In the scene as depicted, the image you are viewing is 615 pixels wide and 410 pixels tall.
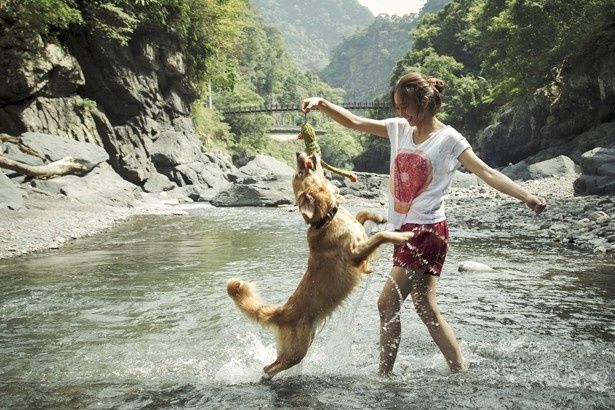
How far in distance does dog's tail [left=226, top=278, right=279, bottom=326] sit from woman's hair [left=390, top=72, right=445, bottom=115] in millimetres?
1725

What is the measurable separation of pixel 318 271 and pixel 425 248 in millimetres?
759

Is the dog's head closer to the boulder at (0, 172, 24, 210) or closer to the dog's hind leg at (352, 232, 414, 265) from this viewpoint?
the dog's hind leg at (352, 232, 414, 265)

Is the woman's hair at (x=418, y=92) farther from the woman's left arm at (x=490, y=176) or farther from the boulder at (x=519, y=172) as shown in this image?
the boulder at (x=519, y=172)

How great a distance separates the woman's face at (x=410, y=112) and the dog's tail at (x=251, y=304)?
1.63 meters

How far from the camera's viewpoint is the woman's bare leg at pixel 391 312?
12.0 ft

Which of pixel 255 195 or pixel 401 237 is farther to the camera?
pixel 255 195

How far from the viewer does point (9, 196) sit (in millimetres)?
14070

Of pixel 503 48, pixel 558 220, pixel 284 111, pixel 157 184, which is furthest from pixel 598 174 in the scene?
pixel 284 111

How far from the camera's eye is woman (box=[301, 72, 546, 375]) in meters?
3.52

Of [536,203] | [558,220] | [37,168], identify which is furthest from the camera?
[558,220]

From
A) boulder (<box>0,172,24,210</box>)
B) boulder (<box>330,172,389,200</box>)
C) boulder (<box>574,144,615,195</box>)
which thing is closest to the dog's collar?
boulder (<box>0,172,24,210</box>)

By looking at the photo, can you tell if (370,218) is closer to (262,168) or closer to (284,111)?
(262,168)

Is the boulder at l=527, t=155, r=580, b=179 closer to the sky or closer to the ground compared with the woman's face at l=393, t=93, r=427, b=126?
closer to the sky

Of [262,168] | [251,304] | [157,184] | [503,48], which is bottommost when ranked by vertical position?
[251,304]
